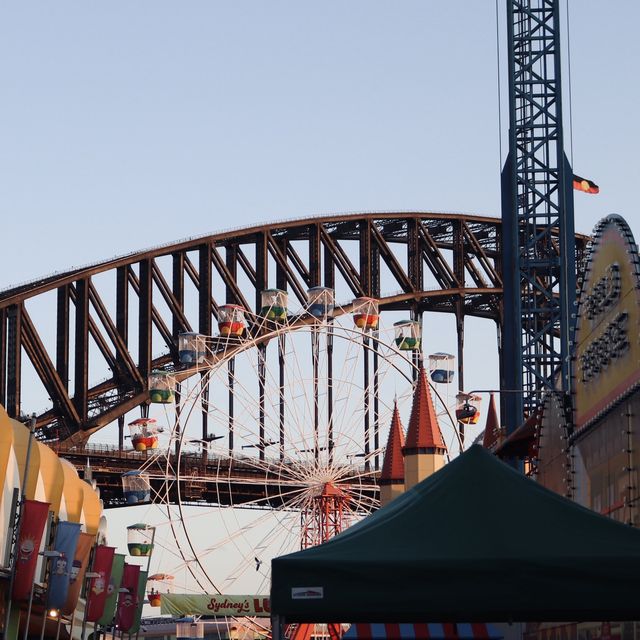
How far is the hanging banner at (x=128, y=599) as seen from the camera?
58.9m

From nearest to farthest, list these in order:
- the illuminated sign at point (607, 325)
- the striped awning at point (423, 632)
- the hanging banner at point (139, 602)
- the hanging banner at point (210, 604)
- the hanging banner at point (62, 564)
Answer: the striped awning at point (423, 632) → the illuminated sign at point (607, 325) → the hanging banner at point (62, 564) → the hanging banner at point (139, 602) → the hanging banner at point (210, 604)

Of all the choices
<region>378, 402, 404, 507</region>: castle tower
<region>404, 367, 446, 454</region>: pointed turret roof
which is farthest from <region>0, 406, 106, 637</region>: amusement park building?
<region>404, 367, 446, 454</region>: pointed turret roof

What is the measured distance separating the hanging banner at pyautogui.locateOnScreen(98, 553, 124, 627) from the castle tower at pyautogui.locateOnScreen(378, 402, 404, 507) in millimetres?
10043

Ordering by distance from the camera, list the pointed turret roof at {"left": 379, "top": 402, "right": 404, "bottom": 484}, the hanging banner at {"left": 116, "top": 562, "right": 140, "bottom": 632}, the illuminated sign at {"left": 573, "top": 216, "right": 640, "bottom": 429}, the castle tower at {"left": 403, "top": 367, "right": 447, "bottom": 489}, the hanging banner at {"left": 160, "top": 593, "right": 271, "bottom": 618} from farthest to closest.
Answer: the hanging banner at {"left": 160, "top": 593, "right": 271, "bottom": 618}
the hanging banner at {"left": 116, "top": 562, "right": 140, "bottom": 632}
the pointed turret roof at {"left": 379, "top": 402, "right": 404, "bottom": 484}
the castle tower at {"left": 403, "top": 367, "right": 447, "bottom": 489}
the illuminated sign at {"left": 573, "top": 216, "right": 640, "bottom": 429}

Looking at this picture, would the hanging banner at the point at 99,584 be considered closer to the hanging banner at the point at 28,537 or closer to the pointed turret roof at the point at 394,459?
the hanging banner at the point at 28,537

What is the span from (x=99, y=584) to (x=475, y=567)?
40059 mm

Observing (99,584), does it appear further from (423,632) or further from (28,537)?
(423,632)

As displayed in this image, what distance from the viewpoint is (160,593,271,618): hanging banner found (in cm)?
6950

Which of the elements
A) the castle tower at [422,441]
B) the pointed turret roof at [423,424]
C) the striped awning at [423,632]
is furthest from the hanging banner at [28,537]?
the striped awning at [423,632]

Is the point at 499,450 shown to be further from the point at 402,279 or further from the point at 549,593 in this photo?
the point at 402,279

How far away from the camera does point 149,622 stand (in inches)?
7613

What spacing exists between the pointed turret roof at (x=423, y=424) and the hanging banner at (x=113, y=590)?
38.0 ft

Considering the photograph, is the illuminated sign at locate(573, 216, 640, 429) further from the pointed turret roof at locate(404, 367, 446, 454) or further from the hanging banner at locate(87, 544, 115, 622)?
the hanging banner at locate(87, 544, 115, 622)

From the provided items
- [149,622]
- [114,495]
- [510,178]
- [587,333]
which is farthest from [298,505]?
[149,622]
